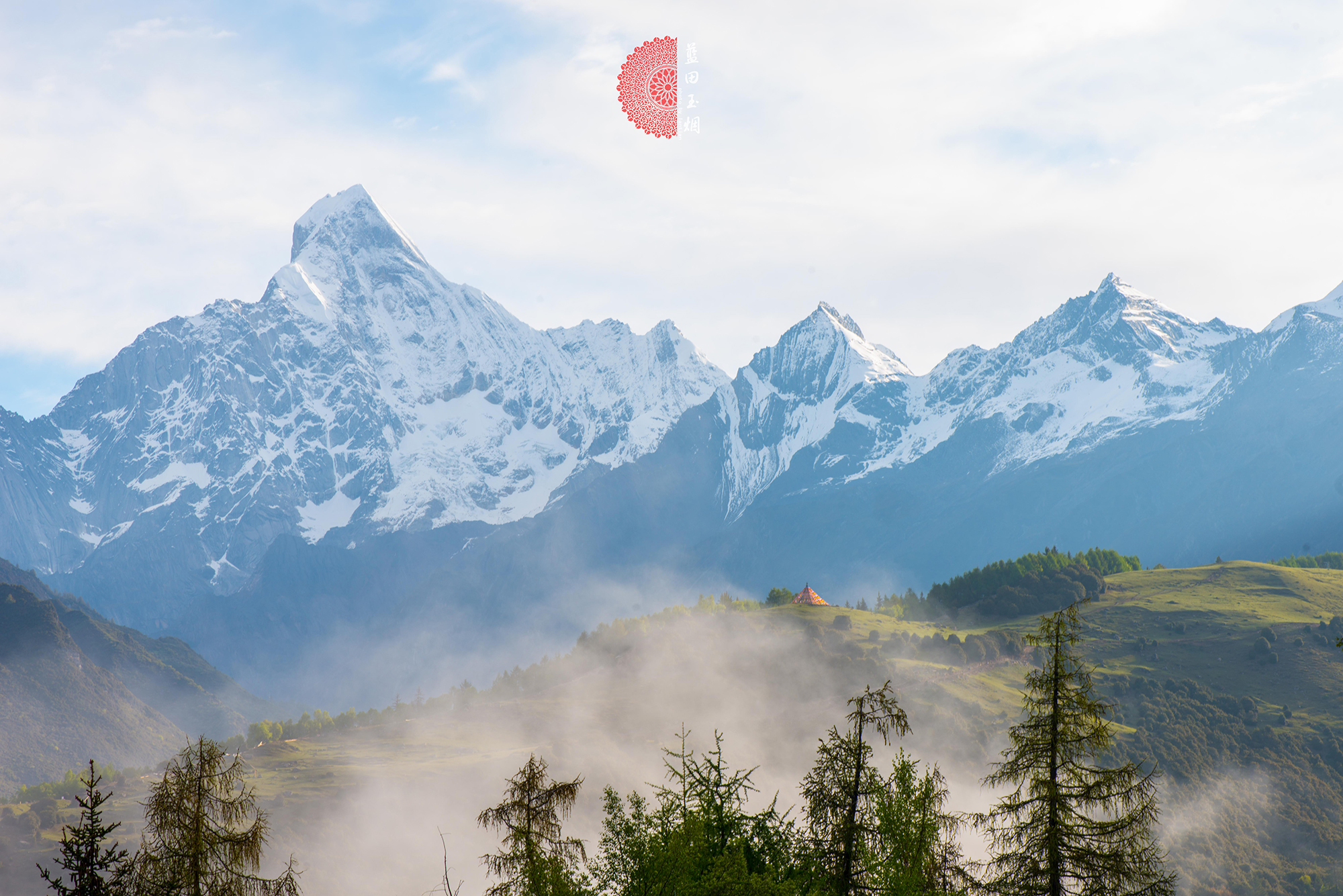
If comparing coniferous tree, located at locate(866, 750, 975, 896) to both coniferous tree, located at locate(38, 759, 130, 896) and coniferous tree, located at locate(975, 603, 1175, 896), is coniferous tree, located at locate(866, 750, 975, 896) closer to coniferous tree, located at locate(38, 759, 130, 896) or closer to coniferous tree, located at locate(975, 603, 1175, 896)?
coniferous tree, located at locate(975, 603, 1175, 896)

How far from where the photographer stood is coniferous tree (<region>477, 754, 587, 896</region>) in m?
30.6

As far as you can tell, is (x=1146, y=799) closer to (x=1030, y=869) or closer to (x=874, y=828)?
(x=1030, y=869)

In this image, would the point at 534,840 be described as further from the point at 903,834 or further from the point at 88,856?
the point at 88,856

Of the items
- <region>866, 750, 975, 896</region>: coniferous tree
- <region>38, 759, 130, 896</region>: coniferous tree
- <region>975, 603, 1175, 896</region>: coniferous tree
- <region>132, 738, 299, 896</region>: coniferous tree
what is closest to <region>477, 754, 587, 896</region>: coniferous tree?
<region>132, 738, 299, 896</region>: coniferous tree

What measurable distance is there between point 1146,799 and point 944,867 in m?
8.77

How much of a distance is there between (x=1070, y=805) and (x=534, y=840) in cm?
1735

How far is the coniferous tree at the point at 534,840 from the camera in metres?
30.6

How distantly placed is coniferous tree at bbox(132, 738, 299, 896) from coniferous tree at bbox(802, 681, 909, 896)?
53.1 ft

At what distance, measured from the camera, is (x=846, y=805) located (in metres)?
33.7

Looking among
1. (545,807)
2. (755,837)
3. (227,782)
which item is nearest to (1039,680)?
(755,837)

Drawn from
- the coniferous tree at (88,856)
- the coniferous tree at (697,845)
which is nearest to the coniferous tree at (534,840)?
the coniferous tree at (697,845)

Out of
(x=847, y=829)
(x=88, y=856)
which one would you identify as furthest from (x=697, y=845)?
(x=88, y=856)

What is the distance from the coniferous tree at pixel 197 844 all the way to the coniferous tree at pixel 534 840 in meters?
5.99

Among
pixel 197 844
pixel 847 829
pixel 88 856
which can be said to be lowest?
pixel 847 829
